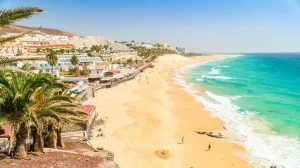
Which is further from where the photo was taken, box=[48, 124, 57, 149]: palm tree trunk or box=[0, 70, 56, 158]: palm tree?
box=[48, 124, 57, 149]: palm tree trunk

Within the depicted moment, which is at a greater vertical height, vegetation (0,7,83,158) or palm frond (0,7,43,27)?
palm frond (0,7,43,27)

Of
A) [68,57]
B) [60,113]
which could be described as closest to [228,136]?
[60,113]

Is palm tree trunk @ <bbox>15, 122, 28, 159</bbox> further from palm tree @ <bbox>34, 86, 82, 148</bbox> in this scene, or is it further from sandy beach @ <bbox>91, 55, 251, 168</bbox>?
sandy beach @ <bbox>91, 55, 251, 168</bbox>

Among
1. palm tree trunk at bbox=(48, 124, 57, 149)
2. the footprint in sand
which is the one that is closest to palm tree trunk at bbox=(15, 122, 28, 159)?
palm tree trunk at bbox=(48, 124, 57, 149)

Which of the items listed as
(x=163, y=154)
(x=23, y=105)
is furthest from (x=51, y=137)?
(x=163, y=154)

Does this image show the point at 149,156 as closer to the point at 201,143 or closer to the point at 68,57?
the point at 201,143

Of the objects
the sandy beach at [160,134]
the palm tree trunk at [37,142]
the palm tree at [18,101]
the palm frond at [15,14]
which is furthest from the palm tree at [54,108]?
the sandy beach at [160,134]

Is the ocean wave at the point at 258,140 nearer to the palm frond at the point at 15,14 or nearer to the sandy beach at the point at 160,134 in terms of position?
the sandy beach at the point at 160,134
